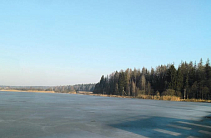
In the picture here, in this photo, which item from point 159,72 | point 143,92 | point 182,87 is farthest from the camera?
point 159,72

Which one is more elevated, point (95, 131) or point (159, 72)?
point (159, 72)

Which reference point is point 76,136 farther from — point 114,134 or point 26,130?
point 26,130

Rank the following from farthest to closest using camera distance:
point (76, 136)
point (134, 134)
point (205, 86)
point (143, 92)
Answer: point (143, 92) → point (205, 86) → point (134, 134) → point (76, 136)

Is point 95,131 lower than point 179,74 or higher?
lower

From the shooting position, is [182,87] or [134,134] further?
[182,87]

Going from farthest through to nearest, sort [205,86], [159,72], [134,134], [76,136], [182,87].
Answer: [159,72] → [182,87] → [205,86] → [134,134] → [76,136]

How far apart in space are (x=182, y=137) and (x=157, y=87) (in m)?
58.9

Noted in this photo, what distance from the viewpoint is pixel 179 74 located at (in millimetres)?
54312

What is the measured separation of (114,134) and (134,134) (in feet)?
2.72

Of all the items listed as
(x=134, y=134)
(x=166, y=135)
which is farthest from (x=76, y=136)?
(x=166, y=135)

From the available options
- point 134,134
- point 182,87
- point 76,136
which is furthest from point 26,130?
point 182,87

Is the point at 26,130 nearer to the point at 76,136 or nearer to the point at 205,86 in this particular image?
the point at 76,136

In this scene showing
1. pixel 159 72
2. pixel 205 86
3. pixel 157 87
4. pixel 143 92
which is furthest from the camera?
pixel 159 72

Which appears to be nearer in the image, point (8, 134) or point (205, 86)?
point (8, 134)
